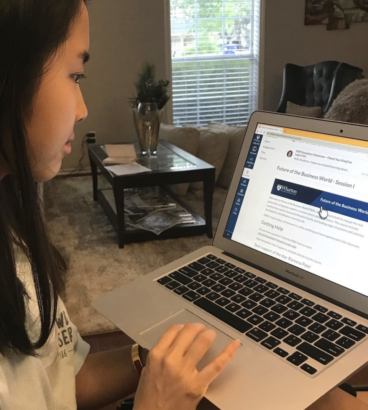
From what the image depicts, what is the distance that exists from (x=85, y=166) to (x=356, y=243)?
12.3 feet

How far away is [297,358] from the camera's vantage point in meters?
0.72

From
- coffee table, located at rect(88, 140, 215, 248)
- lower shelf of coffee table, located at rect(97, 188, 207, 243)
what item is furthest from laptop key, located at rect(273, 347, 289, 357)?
lower shelf of coffee table, located at rect(97, 188, 207, 243)

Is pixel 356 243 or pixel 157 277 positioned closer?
pixel 356 243

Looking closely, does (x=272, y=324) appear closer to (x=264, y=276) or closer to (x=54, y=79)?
(x=264, y=276)

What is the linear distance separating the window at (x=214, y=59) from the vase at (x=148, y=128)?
63.3 inches

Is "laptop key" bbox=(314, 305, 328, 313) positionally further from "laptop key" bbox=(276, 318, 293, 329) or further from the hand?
the hand

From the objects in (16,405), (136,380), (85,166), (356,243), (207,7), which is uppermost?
(207,7)

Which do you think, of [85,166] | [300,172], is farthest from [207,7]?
[300,172]

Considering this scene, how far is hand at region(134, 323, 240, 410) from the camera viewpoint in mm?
684

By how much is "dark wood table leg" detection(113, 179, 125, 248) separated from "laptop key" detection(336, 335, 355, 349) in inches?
72.7

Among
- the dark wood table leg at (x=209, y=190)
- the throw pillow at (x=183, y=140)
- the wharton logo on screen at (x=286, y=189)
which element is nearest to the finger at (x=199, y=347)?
the wharton logo on screen at (x=286, y=189)

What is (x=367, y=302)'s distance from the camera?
804 mm

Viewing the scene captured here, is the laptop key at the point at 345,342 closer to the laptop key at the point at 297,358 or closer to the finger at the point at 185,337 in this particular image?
the laptop key at the point at 297,358

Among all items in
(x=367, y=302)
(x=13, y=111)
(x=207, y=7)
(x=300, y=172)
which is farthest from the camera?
(x=207, y=7)
